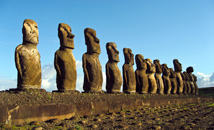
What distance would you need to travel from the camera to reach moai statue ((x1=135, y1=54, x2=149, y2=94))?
12734mm

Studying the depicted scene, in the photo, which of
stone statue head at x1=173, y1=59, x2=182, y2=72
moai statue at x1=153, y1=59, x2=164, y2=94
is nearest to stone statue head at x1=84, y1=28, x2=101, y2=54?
moai statue at x1=153, y1=59, x2=164, y2=94

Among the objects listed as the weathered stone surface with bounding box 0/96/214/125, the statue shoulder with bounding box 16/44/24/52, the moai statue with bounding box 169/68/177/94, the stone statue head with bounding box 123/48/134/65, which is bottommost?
Answer: the weathered stone surface with bounding box 0/96/214/125

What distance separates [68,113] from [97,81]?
11.9ft

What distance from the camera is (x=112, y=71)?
10367 millimetres

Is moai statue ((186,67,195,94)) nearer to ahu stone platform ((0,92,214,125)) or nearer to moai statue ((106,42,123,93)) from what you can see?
moai statue ((106,42,123,93))

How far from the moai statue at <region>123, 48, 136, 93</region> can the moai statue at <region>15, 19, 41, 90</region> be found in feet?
17.5

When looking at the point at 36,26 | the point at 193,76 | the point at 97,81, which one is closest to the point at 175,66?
the point at 193,76

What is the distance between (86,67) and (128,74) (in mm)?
3203

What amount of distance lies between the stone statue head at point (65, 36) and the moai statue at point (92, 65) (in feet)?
3.53

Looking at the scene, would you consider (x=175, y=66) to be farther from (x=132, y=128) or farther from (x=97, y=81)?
(x=132, y=128)

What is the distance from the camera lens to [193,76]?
73.4ft

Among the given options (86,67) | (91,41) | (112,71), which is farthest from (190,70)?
(86,67)

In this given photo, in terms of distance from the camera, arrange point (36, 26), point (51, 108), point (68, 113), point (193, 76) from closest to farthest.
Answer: point (51, 108) < point (68, 113) < point (36, 26) < point (193, 76)

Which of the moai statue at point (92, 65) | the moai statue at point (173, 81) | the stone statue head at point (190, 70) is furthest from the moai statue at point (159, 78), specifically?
the stone statue head at point (190, 70)
